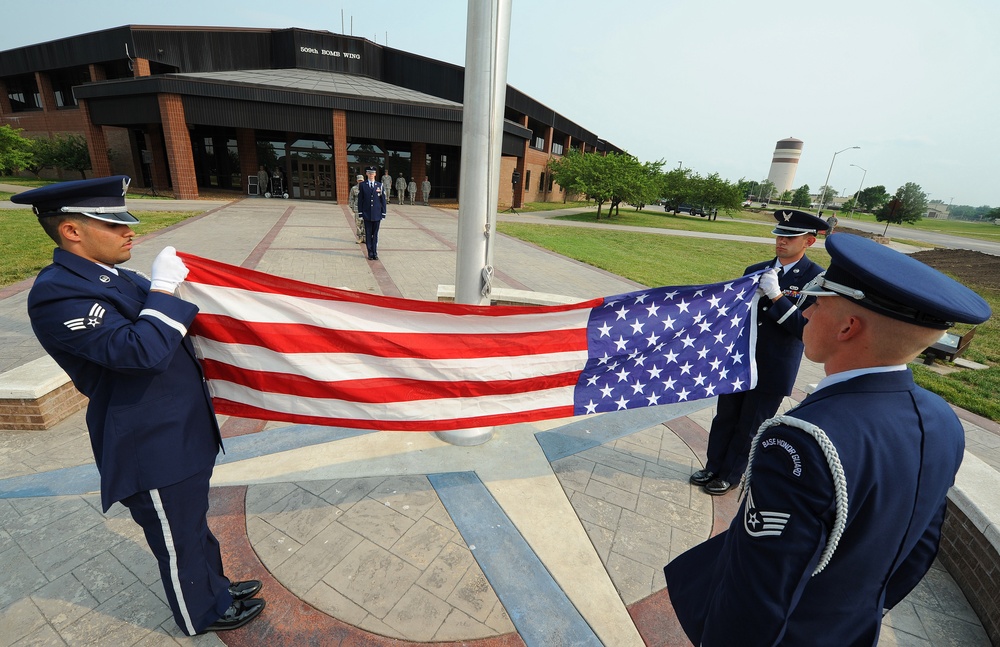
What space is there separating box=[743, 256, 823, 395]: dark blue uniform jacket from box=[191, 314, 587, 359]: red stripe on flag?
4.59 ft

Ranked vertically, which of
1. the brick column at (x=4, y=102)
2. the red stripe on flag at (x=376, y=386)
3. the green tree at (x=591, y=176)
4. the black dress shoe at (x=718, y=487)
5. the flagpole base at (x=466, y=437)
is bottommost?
the black dress shoe at (x=718, y=487)

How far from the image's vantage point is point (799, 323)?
2.99m

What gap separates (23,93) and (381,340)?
51.1 meters

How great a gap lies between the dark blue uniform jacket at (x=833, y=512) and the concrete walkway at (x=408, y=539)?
53.3 inches

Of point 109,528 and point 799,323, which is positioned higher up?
point 799,323

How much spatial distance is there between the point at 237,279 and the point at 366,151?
28.8 metres

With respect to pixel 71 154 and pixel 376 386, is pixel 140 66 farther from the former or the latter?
pixel 376 386

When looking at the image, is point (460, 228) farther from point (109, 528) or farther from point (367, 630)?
point (109, 528)

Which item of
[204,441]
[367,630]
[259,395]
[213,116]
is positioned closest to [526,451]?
[367,630]

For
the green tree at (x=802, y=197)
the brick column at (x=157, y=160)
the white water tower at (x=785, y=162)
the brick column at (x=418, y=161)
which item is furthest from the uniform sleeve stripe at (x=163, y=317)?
the white water tower at (x=785, y=162)

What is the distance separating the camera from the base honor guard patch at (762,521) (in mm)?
1172

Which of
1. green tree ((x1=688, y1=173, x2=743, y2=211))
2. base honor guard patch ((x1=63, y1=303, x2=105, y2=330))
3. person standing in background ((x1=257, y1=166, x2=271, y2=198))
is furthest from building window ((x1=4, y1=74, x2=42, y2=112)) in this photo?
green tree ((x1=688, y1=173, x2=743, y2=211))

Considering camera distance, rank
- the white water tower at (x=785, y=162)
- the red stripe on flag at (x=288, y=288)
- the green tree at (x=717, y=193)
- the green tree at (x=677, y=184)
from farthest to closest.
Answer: the white water tower at (x=785, y=162) < the green tree at (x=677, y=184) < the green tree at (x=717, y=193) < the red stripe on flag at (x=288, y=288)

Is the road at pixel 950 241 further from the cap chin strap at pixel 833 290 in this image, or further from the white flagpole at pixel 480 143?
the cap chin strap at pixel 833 290
